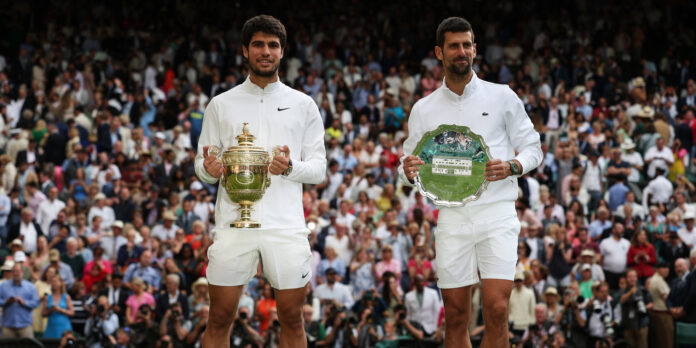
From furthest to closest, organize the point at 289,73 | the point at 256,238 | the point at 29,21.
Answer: the point at 29,21 → the point at 289,73 → the point at 256,238

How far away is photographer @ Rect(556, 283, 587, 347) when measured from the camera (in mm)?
16109

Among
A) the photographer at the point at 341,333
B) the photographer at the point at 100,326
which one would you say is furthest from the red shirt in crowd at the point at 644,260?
the photographer at the point at 100,326

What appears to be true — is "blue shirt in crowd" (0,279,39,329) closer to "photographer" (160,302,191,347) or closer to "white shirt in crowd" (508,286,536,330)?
"photographer" (160,302,191,347)

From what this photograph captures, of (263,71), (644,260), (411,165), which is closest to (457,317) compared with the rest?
(411,165)

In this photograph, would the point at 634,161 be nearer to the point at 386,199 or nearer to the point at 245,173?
the point at 386,199

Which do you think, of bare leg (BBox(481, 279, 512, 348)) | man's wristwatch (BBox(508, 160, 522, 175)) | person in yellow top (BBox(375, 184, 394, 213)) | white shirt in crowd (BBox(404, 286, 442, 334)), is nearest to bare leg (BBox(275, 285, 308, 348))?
bare leg (BBox(481, 279, 512, 348))

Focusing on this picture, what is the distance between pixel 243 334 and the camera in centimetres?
1548

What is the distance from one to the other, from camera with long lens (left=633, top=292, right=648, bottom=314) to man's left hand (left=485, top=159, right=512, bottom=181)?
9.79 metres

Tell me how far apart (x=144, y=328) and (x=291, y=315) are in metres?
9.14

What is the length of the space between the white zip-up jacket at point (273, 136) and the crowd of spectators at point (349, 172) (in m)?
8.48

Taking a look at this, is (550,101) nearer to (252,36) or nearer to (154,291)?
(154,291)

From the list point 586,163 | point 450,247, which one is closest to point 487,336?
point 450,247

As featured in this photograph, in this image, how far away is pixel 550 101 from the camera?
955 inches

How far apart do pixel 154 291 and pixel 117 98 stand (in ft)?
27.4
